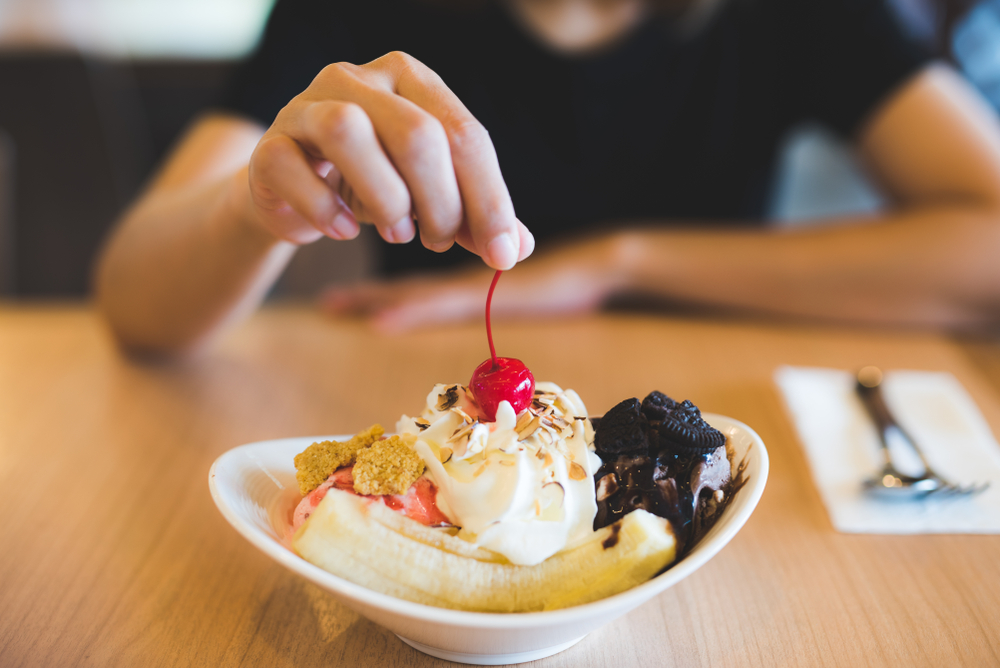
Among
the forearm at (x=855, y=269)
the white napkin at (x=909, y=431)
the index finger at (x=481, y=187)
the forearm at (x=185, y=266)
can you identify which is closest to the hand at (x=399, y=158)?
the index finger at (x=481, y=187)

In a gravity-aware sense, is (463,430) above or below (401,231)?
below

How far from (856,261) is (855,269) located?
13 mm

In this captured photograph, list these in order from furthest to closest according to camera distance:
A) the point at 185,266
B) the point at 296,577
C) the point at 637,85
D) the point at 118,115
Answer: the point at 118,115 < the point at 637,85 < the point at 185,266 < the point at 296,577

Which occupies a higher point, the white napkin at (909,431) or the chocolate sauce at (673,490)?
the chocolate sauce at (673,490)

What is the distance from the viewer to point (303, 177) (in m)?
0.40

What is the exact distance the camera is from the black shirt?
1020 millimetres

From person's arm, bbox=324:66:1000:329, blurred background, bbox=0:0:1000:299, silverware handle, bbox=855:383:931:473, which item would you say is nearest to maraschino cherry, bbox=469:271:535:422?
silverware handle, bbox=855:383:931:473

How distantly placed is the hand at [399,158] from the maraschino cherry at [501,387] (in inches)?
1.7

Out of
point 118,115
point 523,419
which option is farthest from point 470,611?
point 118,115

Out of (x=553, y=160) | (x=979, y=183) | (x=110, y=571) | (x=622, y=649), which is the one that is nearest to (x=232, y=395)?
(x=110, y=571)

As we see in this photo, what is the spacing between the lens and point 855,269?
3.07 feet

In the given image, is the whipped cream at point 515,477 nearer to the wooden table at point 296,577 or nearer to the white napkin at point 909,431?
the wooden table at point 296,577

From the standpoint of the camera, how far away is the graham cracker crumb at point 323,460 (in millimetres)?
406

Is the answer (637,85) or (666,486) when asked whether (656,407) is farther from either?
(637,85)
